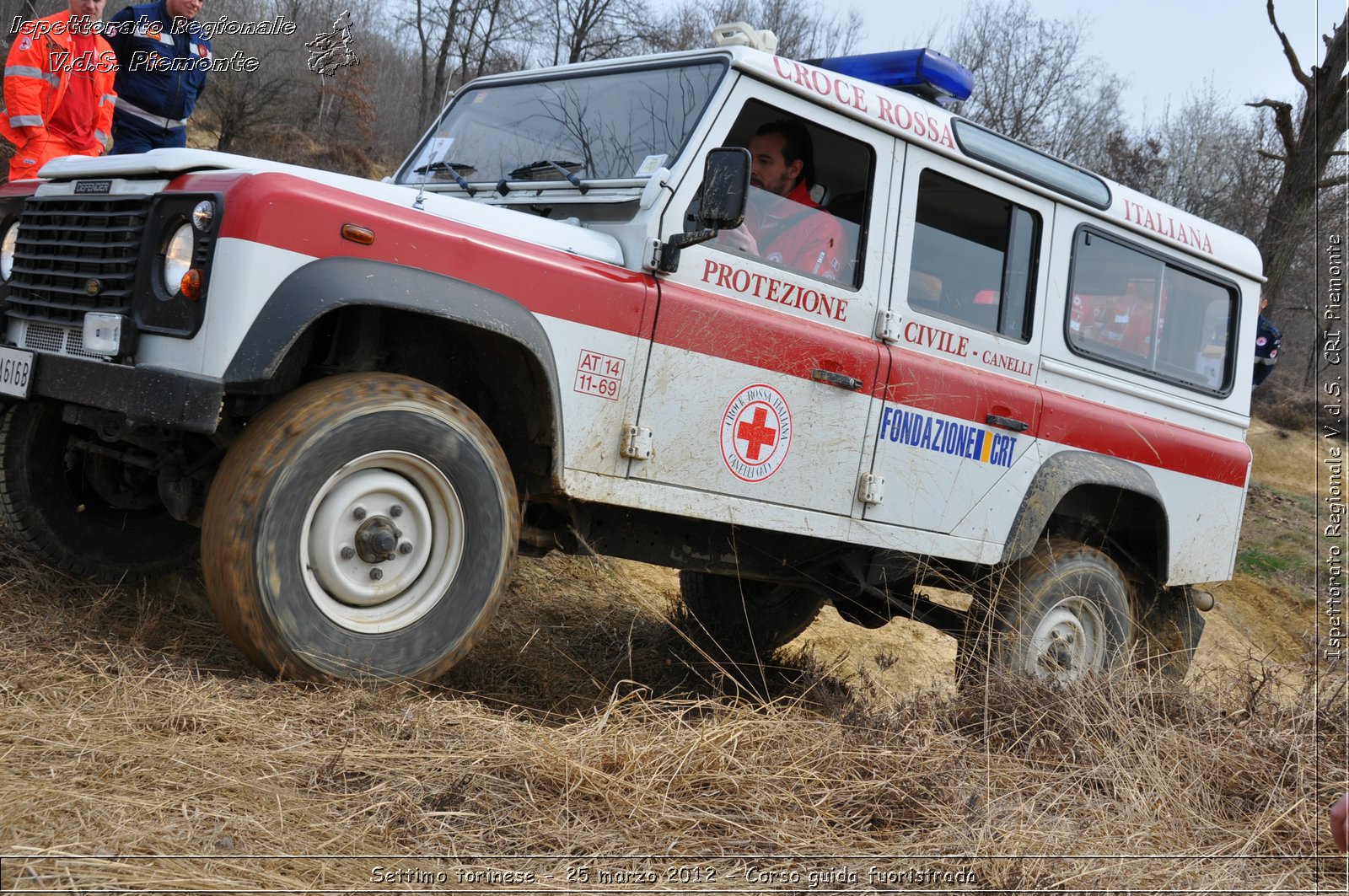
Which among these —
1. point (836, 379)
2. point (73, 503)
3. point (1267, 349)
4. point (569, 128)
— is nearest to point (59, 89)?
point (73, 503)

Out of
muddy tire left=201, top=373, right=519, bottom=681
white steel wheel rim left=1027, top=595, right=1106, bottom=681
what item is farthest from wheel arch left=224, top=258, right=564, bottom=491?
white steel wheel rim left=1027, top=595, right=1106, bottom=681

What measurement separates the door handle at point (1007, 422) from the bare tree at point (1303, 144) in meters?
9.18

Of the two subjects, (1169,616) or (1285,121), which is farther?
(1285,121)

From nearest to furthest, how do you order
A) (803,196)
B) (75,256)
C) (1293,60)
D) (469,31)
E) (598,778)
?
1. (598,778)
2. (75,256)
3. (803,196)
4. (1293,60)
5. (469,31)

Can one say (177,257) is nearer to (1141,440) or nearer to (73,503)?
(73,503)

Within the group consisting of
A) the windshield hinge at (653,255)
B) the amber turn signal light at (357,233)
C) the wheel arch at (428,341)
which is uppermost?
the windshield hinge at (653,255)

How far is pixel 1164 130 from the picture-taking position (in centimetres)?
2611

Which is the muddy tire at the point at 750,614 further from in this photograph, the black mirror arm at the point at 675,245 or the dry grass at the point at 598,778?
the black mirror arm at the point at 675,245

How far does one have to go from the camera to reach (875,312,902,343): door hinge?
414 cm

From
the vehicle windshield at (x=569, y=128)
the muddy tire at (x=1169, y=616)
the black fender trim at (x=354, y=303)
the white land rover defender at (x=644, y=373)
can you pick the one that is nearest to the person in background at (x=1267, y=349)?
the white land rover defender at (x=644, y=373)

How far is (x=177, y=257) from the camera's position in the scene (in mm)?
2896

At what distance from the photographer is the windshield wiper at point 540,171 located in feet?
12.8

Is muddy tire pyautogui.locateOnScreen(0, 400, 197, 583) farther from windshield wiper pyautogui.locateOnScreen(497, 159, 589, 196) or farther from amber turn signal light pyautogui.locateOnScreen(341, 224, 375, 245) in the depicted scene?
windshield wiper pyautogui.locateOnScreen(497, 159, 589, 196)

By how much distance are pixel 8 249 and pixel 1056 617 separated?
425cm
